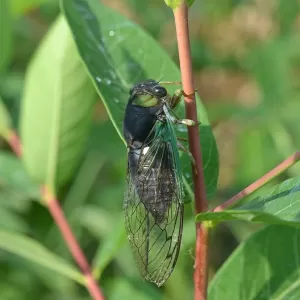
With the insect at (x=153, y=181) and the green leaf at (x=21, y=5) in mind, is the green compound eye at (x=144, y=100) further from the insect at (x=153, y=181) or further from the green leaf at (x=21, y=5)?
the green leaf at (x=21, y=5)

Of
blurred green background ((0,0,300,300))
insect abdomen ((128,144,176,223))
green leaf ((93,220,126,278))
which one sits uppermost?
insect abdomen ((128,144,176,223))

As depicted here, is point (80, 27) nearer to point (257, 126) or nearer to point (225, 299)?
point (225, 299)

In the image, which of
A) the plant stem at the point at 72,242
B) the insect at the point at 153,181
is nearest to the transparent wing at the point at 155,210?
the insect at the point at 153,181

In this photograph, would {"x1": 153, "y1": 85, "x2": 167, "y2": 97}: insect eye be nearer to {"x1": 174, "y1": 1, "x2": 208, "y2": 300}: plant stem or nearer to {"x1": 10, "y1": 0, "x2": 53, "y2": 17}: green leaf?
{"x1": 174, "y1": 1, "x2": 208, "y2": 300}: plant stem

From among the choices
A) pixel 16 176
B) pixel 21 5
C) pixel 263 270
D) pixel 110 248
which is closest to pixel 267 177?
pixel 263 270

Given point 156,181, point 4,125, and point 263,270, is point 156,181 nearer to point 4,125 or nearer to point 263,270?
point 263,270

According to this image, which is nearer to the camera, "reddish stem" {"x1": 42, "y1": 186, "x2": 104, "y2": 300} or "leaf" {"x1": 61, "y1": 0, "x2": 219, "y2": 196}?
"leaf" {"x1": 61, "y1": 0, "x2": 219, "y2": 196}

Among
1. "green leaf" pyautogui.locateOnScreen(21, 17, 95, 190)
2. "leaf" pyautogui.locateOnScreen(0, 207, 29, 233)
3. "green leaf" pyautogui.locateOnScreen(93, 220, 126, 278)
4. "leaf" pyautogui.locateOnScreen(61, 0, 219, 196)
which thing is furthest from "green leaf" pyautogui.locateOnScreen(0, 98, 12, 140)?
"leaf" pyautogui.locateOnScreen(61, 0, 219, 196)

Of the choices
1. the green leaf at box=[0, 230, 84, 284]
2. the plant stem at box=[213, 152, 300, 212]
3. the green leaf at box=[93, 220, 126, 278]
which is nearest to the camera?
Answer: the plant stem at box=[213, 152, 300, 212]
